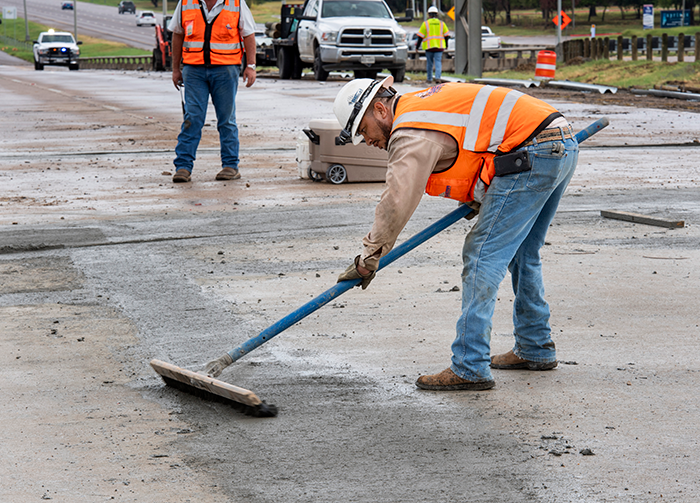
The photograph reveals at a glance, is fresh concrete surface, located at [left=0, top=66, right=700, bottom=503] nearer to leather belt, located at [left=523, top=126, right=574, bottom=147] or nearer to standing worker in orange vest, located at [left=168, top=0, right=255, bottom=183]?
standing worker in orange vest, located at [left=168, top=0, right=255, bottom=183]

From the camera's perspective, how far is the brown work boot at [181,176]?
9.15 meters

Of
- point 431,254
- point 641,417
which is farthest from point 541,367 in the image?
point 431,254

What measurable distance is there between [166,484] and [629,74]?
73.1 ft

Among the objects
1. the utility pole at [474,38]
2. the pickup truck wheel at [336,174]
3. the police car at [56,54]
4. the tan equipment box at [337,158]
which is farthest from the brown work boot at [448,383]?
the police car at [56,54]

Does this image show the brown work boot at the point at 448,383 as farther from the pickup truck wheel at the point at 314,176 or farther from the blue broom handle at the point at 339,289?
the pickup truck wheel at the point at 314,176

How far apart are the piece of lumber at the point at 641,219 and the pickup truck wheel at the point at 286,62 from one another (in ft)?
68.3

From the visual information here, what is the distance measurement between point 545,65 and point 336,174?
15.6 meters

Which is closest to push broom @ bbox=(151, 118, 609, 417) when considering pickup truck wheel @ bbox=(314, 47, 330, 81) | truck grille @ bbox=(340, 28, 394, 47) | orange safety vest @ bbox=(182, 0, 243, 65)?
orange safety vest @ bbox=(182, 0, 243, 65)

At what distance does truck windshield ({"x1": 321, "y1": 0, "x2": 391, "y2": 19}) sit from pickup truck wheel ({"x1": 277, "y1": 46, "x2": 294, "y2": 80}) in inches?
146

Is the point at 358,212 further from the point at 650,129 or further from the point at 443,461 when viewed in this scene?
the point at 650,129

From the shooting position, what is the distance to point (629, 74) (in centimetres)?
2333

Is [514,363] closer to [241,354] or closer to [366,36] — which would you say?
[241,354]

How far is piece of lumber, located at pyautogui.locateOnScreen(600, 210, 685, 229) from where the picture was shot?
6886 millimetres

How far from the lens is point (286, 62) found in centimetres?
2725
